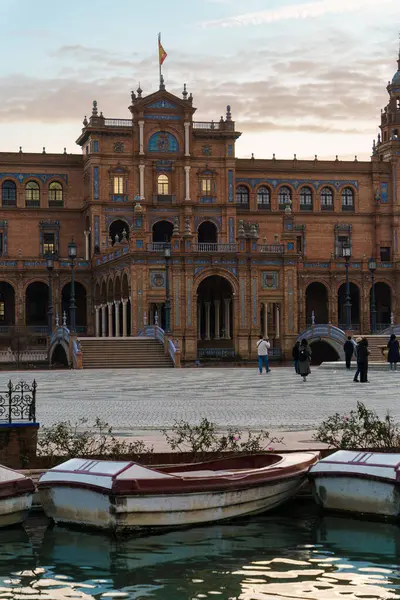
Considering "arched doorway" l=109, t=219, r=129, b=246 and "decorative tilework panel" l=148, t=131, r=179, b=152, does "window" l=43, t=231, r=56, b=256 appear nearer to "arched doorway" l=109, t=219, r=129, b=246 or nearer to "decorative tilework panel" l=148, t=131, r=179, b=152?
"arched doorway" l=109, t=219, r=129, b=246

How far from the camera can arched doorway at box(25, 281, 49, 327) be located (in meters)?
73.1

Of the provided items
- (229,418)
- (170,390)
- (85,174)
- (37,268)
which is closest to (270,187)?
(85,174)

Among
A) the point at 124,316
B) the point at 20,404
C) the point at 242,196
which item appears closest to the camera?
the point at 20,404

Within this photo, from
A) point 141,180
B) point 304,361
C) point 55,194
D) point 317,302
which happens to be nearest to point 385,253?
point 317,302

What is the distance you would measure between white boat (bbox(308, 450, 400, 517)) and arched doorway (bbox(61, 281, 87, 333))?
57.9 meters

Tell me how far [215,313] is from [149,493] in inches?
1993

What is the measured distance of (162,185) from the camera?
7338 cm

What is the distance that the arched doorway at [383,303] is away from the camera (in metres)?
75.7

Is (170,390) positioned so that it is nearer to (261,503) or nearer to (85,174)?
(261,503)

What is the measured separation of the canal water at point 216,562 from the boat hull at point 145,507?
16cm

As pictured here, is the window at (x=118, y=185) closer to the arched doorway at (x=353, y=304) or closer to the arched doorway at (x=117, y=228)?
the arched doorway at (x=117, y=228)

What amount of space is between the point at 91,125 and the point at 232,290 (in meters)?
19.2

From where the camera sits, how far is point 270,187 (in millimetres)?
79750

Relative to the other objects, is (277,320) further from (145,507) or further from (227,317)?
(145,507)
